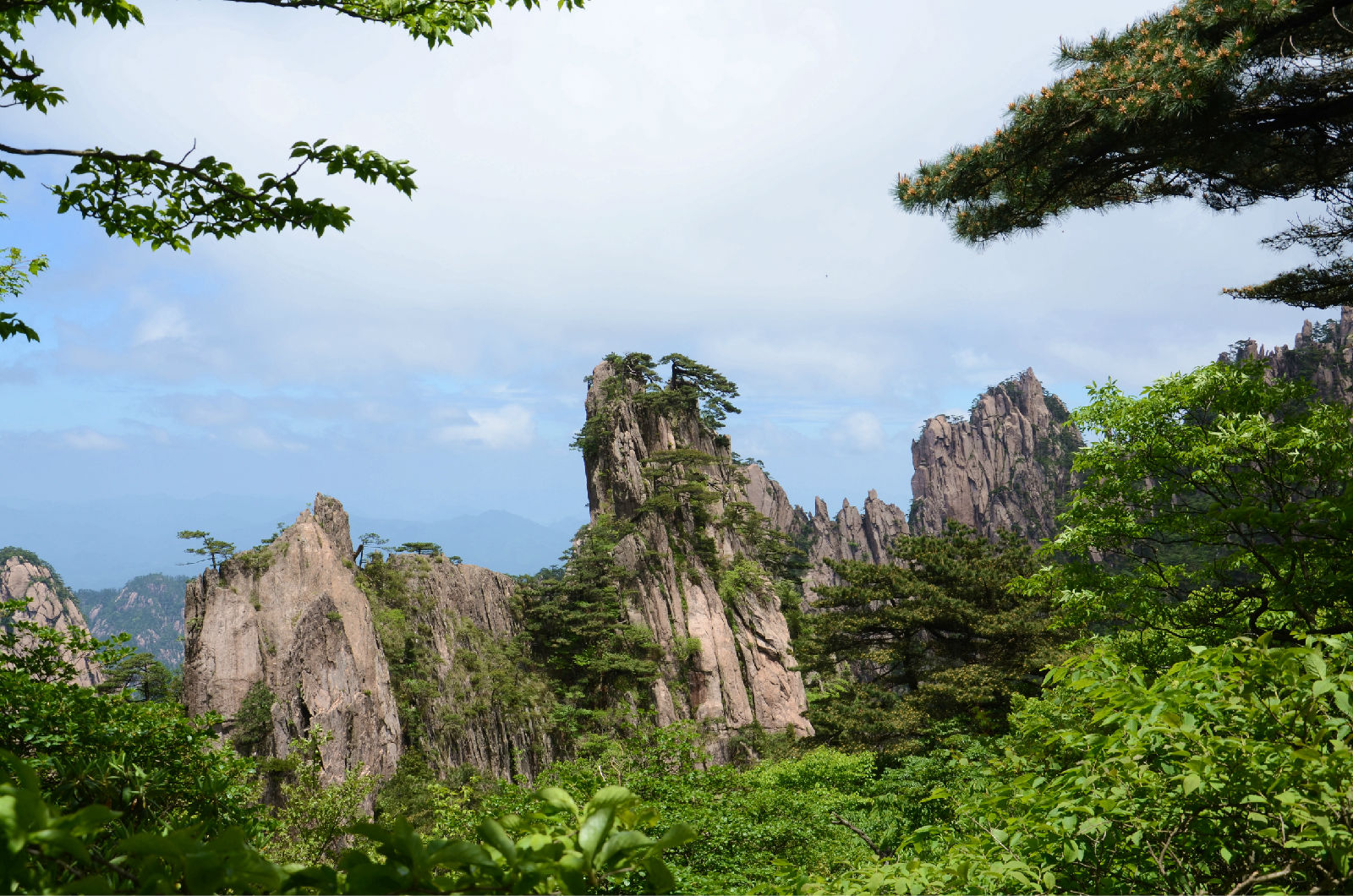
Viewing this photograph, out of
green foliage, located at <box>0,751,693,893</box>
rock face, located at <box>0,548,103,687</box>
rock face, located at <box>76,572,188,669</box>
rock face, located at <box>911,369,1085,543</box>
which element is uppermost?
rock face, located at <box>76,572,188,669</box>

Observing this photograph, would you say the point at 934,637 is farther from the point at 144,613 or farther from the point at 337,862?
the point at 144,613

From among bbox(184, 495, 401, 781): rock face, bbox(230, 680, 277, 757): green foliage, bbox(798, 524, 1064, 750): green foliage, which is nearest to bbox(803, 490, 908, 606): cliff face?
bbox(798, 524, 1064, 750): green foliage

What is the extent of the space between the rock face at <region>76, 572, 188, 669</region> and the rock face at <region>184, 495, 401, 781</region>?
176 metres

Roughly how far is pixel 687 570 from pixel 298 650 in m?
15.7

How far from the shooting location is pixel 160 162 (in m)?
3.76

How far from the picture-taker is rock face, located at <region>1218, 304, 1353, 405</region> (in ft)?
186

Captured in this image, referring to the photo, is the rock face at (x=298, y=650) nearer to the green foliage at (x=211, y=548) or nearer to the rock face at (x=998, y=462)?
the green foliage at (x=211, y=548)

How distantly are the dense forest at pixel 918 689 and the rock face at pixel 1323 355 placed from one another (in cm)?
5558

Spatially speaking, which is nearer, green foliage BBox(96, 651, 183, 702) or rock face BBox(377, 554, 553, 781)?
green foliage BBox(96, 651, 183, 702)

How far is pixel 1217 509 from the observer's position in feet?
21.1

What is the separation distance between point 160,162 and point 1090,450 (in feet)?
30.6

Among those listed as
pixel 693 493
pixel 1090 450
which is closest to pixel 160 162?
pixel 1090 450

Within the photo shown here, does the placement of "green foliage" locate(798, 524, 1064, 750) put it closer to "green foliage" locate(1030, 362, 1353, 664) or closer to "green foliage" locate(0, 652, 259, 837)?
"green foliage" locate(1030, 362, 1353, 664)

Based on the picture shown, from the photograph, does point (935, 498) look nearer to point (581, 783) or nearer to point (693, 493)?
point (693, 493)
